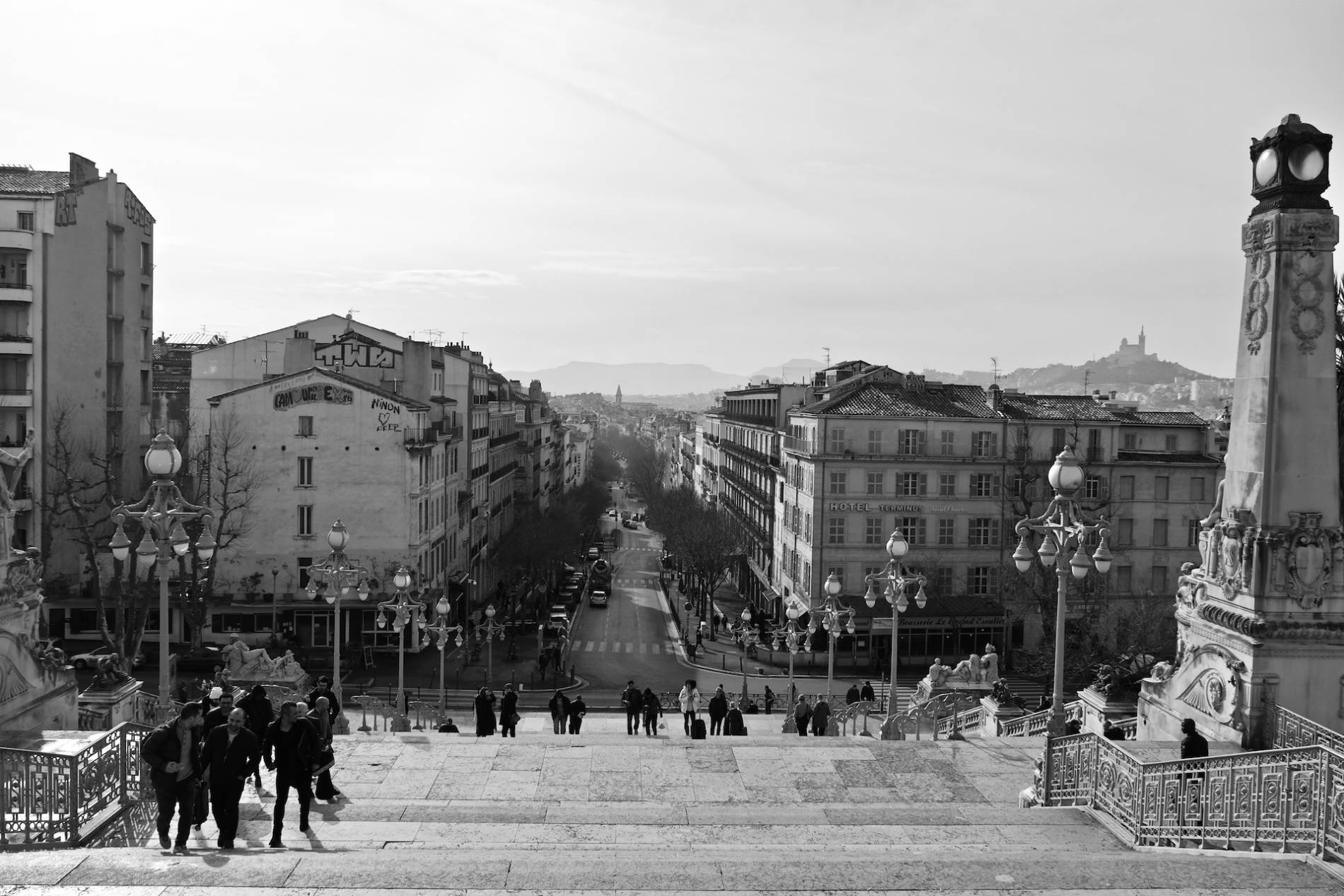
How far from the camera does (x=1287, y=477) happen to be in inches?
684

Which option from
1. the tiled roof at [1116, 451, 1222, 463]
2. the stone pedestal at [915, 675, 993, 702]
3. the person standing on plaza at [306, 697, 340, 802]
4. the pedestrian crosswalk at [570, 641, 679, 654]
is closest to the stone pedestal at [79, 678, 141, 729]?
the person standing on plaza at [306, 697, 340, 802]

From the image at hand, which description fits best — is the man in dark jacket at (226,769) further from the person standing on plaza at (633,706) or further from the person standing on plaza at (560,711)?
the person standing on plaza at (633,706)

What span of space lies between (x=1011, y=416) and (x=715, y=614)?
2132cm

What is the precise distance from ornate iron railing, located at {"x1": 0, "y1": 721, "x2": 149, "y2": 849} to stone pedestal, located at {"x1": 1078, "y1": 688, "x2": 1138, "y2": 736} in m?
16.3

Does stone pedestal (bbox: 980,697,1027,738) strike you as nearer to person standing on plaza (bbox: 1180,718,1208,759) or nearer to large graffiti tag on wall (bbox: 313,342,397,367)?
person standing on plaza (bbox: 1180,718,1208,759)

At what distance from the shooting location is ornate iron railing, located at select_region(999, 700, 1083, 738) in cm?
2392

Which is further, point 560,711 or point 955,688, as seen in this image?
point 955,688

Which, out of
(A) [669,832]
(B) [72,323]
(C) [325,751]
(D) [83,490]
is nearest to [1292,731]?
(A) [669,832]

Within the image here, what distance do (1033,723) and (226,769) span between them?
17.7 meters

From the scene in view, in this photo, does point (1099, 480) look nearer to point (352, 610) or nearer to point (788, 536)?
point (788, 536)

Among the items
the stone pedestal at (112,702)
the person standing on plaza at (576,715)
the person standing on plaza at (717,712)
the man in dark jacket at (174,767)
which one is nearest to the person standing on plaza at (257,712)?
the man in dark jacket at (174,767)

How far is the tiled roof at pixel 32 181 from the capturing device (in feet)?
172

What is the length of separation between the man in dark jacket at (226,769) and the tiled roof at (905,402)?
149ft

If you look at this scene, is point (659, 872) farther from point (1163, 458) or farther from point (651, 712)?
point (1163, 458)
